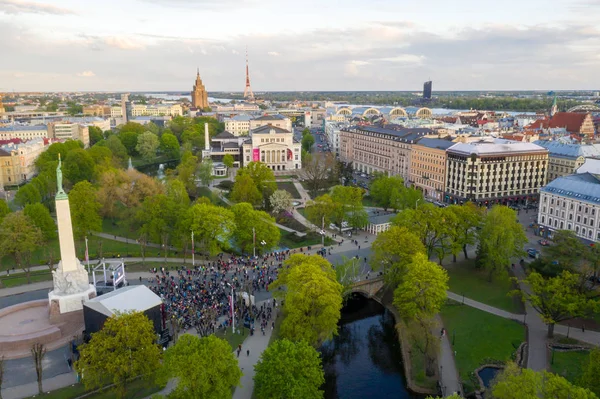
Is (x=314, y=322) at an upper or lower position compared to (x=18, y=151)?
→ lower

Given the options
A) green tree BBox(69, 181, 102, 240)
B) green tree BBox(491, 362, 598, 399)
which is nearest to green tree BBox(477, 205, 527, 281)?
green tree BBox(491, 362, 598, 399)

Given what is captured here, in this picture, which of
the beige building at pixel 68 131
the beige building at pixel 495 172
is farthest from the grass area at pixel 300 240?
the beige building at pixel 68 131

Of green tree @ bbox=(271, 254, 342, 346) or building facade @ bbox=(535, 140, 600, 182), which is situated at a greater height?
building facade @ bbox=(535, 140, 600, 182)

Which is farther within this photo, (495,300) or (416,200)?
(416,200)

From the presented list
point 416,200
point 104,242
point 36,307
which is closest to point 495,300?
point 416,200

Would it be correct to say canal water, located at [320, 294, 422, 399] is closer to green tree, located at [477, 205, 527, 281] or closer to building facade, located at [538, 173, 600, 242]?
green tree, located at [477, 205, 527, 281]

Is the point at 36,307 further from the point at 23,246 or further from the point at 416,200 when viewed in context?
the point at 416,200

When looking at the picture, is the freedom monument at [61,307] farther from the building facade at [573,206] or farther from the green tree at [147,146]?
the green tree at [147,146]
